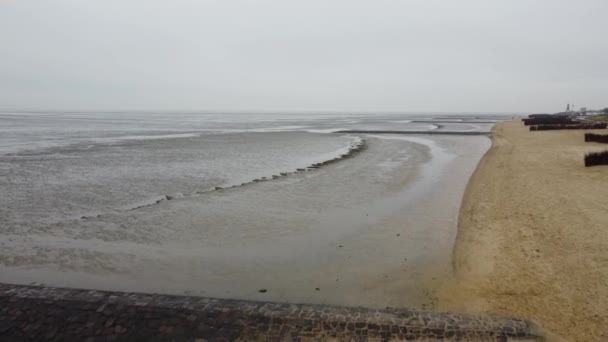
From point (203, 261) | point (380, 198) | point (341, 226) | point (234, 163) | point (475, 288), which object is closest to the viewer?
point (475, 288)

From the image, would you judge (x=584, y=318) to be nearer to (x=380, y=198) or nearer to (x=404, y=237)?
(x=404, y=237)

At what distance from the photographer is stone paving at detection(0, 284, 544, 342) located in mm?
5809

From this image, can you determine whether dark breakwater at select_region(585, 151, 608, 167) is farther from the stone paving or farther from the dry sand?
the stone paving

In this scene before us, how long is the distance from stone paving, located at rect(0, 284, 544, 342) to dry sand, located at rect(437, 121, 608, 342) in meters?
0.73

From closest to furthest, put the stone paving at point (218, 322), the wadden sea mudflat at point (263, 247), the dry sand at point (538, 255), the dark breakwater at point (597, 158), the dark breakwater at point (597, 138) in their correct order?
1. the stone paving at point (218, 322)
2. the dry sand at point (538, 255)
3. the wadden sea mudflat at point (263, 247)
4. the dark breakwater at point (597, 158)
5. the dark breakwater at point (597, 138)

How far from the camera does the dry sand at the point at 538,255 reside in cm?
630

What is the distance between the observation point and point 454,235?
1052 centimetres

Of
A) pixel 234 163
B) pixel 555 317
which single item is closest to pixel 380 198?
pixel 555 317

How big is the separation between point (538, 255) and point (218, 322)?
7.46m

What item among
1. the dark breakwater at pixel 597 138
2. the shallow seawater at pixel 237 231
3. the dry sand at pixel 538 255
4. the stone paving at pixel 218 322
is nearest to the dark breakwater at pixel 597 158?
the dry sand at pixel 538 255

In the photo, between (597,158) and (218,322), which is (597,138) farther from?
(218,322)

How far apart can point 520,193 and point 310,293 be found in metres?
11.2

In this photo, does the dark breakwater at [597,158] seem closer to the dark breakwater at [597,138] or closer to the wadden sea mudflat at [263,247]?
the wadden sea mudflat at [263,247]

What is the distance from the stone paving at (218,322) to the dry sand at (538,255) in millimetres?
731
